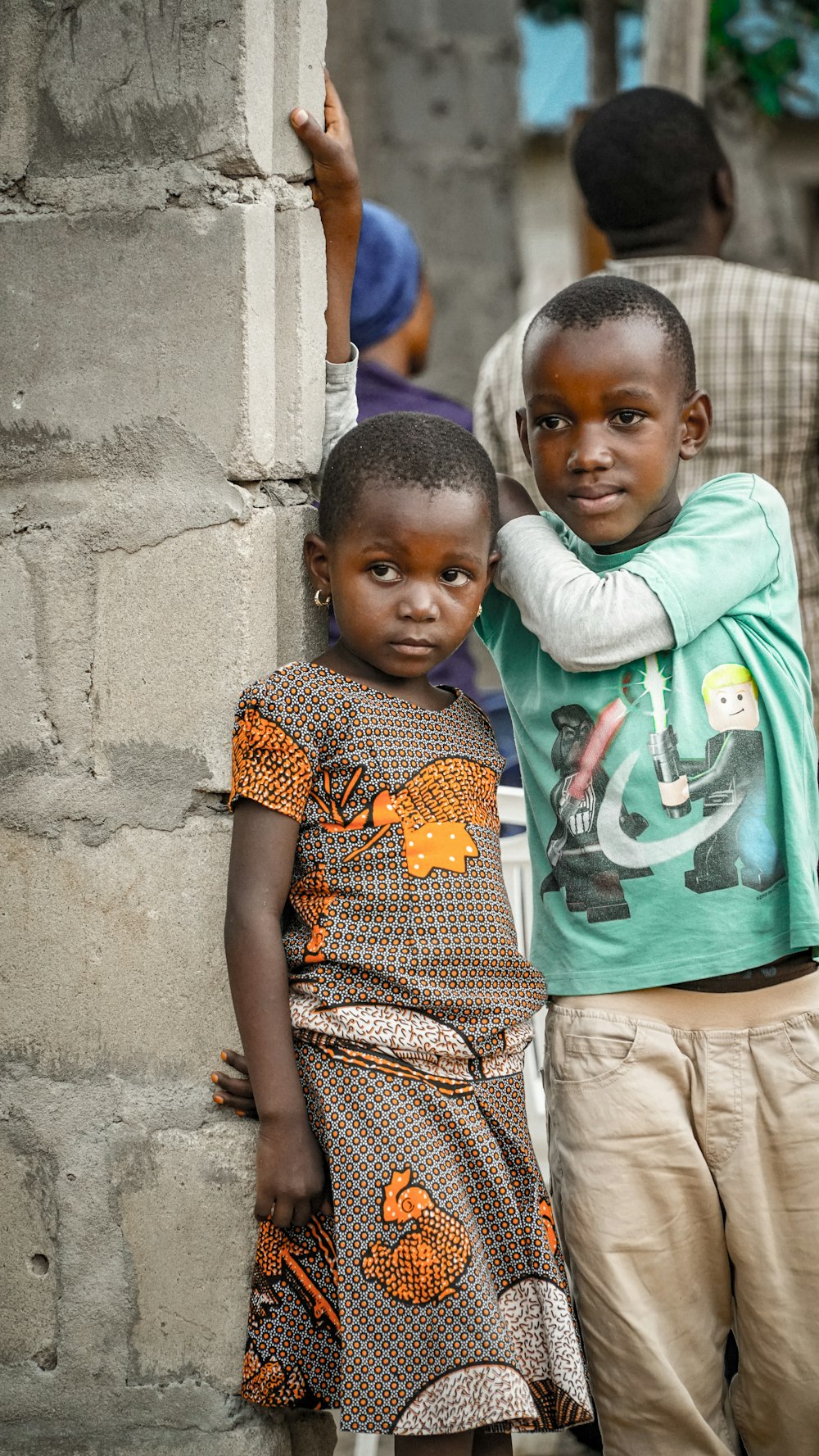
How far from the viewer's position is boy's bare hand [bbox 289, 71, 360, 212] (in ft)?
6.81

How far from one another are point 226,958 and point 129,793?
29cm

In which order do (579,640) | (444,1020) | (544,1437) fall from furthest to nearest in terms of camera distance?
(544,1437) → (579,640) → (444,1020)

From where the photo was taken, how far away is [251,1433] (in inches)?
82.0

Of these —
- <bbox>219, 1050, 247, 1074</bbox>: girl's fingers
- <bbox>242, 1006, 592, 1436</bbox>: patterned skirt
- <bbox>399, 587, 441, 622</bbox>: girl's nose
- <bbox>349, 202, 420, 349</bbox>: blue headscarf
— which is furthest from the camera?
<bbox>349, 202, 420, 349</bbox>: blue headscarf

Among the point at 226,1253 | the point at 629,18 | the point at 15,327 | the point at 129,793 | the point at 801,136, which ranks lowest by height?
the point at 226,1253

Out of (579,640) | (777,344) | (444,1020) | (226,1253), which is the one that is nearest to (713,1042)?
(444,1020)

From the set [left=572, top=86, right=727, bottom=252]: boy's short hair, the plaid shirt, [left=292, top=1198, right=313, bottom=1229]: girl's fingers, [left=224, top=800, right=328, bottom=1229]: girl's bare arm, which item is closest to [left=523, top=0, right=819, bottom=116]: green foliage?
[left=572, top=86, right=727, bottom=252]: boy's short hair

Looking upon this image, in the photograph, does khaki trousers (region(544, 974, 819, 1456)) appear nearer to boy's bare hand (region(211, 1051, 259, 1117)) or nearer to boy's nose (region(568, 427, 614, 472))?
boy's bare hand (region(211, 1051, 259, 1117))

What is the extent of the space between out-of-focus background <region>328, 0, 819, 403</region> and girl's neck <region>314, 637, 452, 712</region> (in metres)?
4.17

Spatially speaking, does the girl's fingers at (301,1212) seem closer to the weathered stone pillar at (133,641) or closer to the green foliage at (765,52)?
the weathered stone pillar at (133,641)

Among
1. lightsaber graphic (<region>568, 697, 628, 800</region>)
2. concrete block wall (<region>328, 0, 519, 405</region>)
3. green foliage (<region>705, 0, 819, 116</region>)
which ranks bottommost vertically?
lightsaber graphic (<region>568, 697, 628, 800</region>)

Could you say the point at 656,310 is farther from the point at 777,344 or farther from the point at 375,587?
the point at 777,344

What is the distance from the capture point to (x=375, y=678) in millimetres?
2021

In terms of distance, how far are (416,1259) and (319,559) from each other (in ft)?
3.04
